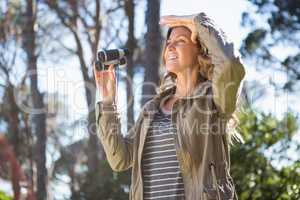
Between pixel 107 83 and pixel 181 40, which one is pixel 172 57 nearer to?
pixel 181 40

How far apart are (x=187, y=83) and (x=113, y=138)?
1.15ft

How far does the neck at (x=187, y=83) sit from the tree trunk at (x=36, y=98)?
11.0 meters

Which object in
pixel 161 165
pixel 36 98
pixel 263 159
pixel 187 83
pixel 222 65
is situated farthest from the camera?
pixel 36 98

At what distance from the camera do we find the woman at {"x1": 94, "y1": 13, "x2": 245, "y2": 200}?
2721 millimetres

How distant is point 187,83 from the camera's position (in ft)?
9.57

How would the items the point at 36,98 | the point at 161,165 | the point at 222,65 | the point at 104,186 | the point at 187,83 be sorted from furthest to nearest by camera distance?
the point at 36,98 → the point at 104,186 → the point at 187,83 → the point at 161,165 → the point at 222,65

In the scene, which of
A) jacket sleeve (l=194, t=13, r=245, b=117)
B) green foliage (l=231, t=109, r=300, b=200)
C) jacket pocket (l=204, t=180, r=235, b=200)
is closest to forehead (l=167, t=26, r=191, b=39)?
jacket sleeve (l=194, t=13, r=245, b=117)

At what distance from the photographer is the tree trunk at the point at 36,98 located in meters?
14.0

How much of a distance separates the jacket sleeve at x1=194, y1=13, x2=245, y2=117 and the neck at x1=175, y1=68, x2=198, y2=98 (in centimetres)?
14

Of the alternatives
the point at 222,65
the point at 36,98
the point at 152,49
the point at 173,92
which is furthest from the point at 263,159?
the point at 36,98

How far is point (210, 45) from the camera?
9.01 feet

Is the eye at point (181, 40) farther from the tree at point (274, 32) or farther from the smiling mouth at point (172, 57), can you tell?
the tree at point (274, 32)

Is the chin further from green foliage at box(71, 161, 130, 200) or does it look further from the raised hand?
green foliage at box(71, 161, 130, 200)

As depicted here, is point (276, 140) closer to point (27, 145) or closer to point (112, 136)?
point (112, 136)
